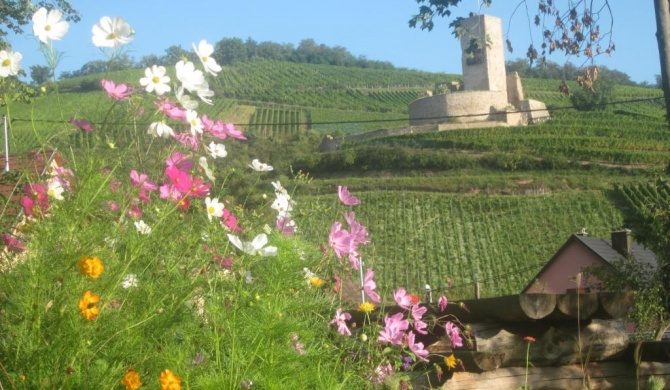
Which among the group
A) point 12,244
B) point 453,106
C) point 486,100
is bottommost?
point 12,244

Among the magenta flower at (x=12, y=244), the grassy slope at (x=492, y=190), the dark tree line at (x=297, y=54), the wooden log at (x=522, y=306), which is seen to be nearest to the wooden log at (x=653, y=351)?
the wooden log at (x=522, y=306)

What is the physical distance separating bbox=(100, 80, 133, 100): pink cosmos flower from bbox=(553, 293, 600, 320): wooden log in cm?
176

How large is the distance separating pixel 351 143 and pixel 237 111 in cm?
1168

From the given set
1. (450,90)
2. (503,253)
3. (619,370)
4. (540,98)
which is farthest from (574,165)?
(619,370)

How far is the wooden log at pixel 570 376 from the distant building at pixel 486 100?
6291 centimetres

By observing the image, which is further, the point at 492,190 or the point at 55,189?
the point at 492,190

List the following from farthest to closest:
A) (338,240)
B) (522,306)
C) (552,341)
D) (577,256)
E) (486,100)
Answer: (486,100)
(577,256)
(552,341)
(522,306)
(338,240)

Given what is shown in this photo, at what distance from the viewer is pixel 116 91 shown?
2342 millimetres

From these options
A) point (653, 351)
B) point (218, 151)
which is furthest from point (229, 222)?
point (653, 351)

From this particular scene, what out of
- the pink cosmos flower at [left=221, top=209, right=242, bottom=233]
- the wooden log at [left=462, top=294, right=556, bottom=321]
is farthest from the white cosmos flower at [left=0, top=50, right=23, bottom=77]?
the wooden log at [left=462, top=294, right=556, bottom=321]

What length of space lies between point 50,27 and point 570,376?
229 centimetres

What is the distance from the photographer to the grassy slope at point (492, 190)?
35.2 metres

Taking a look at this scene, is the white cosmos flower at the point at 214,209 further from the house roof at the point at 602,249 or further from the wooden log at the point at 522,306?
the house roof at the point at 602,249

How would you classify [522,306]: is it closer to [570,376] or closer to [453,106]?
[570,376]
